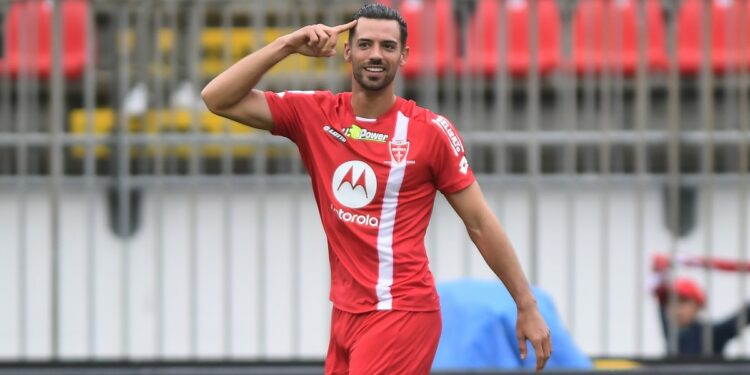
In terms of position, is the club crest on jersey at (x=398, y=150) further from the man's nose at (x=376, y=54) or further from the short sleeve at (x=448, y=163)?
the man's nose at (x=376, y=54)

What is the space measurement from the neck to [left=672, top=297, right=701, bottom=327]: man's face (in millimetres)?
2938

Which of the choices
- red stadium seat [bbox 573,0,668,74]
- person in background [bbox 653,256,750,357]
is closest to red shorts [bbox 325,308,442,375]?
red stadium seat [bbox 573,0,668,74]

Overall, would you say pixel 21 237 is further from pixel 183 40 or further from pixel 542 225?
pixel 542 225

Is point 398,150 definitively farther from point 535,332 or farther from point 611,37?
point 611,37

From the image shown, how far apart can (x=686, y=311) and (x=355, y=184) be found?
10.0 ft

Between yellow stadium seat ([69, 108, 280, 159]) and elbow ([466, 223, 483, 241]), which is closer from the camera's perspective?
elbow ([466, 223, 483, 241])

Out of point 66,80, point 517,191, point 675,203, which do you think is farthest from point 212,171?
point 675,203

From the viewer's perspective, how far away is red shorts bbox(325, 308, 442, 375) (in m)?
4.67

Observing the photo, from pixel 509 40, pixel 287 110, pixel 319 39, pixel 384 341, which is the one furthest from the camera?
pixel 509 40

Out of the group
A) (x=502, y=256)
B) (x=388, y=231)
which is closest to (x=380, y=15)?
(x=388, y=231)

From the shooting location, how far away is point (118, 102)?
6914 millimetres

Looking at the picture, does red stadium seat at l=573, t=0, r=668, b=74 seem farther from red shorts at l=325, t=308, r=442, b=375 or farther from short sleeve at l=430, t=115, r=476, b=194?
red shorts at l=325, t=308, r=442, b=375

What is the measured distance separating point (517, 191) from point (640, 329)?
0.88 m

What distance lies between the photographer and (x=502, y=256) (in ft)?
15.6
